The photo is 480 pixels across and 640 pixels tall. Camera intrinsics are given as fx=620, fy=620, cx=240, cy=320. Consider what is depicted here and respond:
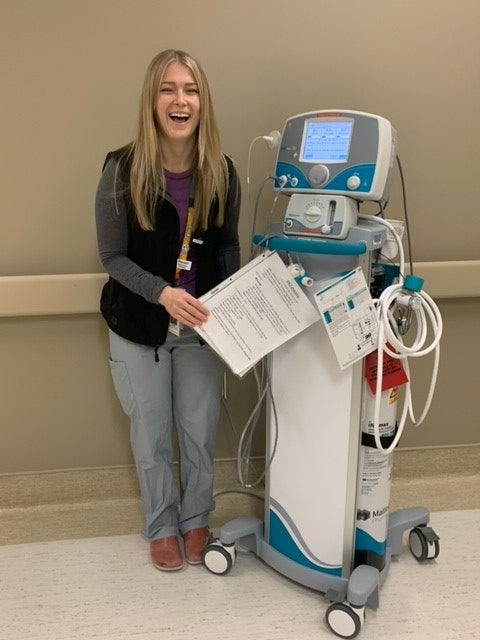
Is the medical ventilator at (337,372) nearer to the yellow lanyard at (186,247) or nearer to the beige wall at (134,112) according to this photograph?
the yellow lanyard at (186,247)

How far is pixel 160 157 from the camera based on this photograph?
167cm

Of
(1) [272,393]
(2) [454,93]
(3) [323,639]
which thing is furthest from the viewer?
(2) [454,93]

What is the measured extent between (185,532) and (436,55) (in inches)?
69.2

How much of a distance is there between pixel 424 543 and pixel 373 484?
38cm

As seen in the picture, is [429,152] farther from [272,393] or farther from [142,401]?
[142,401]

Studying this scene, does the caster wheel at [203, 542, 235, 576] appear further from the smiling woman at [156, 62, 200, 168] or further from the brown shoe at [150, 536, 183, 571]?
the smiling woman at [156, 62, 200, 168]

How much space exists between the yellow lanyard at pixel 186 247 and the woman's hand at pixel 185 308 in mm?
137

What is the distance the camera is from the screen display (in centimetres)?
154

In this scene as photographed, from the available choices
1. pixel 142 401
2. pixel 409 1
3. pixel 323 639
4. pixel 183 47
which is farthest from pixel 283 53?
pixel 323 639

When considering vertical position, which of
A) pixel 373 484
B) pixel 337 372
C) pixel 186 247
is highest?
pixel 186 247

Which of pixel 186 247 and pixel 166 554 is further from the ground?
pixel 186 247

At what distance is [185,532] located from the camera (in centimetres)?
198

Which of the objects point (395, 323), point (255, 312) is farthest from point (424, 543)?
point (255, 312)

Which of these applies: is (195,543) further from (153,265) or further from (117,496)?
(153,265)
